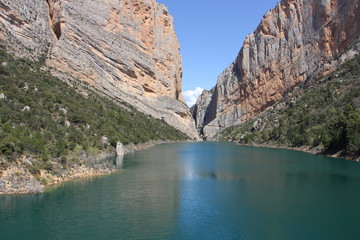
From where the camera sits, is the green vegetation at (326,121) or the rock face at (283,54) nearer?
the green vegetation at (326,121)

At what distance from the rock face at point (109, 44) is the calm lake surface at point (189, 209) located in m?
42.6

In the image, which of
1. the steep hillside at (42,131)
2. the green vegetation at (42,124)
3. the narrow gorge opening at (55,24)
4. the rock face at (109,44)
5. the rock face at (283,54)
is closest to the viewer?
the steep hillside at (42,131)

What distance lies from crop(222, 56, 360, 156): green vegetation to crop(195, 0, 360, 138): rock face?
58.0 feet

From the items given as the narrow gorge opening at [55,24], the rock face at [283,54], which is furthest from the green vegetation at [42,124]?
the rock face at [283,54]

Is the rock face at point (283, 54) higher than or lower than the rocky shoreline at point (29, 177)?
higher

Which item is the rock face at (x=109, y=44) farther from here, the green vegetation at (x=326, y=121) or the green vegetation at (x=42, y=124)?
the green vegetation at (x=326, y=121)

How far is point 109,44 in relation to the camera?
305 feet

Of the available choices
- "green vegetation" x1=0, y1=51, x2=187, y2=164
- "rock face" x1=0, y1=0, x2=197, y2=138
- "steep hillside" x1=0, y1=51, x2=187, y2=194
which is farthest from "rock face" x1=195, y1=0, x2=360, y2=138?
"steep hillside" x1=0, y1=51, x2=187, y2=194

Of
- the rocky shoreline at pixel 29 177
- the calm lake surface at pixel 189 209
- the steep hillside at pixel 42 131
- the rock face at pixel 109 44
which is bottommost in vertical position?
the calm lake surface at pixel 189 209

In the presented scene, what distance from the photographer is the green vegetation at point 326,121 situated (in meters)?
48.4

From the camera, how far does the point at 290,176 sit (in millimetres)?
33188

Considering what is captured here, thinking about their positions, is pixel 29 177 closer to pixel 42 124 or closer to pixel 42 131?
pixel 42 131

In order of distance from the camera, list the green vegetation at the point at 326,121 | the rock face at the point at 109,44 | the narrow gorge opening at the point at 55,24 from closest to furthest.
A: the green vegetation at the point at 326,121 < the rock face at the point at 109,44 < the narrow gorge opening at the point at 55,24

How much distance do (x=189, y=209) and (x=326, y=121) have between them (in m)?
48.9
